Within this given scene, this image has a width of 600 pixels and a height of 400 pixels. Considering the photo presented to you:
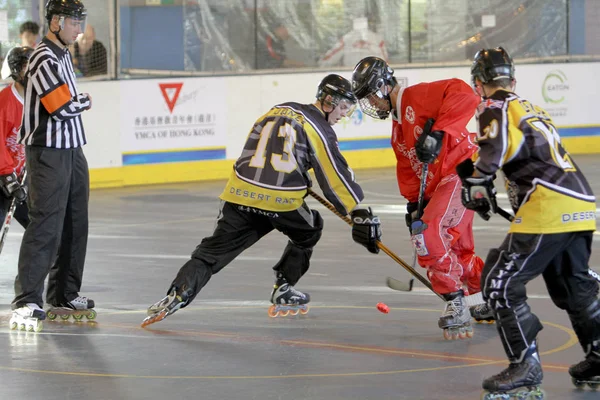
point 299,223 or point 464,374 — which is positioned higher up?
point 299,223

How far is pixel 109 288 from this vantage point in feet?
25.7

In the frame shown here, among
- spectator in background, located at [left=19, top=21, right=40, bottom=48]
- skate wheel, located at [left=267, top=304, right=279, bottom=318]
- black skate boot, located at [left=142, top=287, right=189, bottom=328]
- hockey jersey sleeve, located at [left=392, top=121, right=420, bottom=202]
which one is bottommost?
skate wheel, located at [left=267, top=304, right=279, bottom=318]

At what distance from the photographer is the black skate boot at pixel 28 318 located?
654 cm

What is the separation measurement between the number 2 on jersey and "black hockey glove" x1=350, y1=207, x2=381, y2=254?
462mm

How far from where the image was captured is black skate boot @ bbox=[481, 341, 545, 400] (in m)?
5.03

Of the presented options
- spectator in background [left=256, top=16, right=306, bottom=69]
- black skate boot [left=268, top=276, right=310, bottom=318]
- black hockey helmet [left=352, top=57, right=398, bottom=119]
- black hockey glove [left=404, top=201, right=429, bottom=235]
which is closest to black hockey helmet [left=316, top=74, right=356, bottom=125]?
black hockey helmet [left=352, top=57, right=398, bottom=119]

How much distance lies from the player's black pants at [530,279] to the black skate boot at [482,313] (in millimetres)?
1495

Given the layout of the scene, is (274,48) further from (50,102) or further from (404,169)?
(50,102)

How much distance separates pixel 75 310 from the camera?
22.4 feet

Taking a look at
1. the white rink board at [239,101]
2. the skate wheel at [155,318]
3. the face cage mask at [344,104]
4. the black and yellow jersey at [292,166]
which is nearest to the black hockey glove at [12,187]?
the skate wheel at [155,318]

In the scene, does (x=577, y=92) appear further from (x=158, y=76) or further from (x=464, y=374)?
(x=464, y=374)

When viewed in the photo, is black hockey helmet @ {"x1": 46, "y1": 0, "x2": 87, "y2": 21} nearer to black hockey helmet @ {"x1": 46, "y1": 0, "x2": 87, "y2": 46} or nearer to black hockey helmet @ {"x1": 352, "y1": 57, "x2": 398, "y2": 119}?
black hockey helmet @ {"x1": 46, "y1": 0, "x2": 87, "y2": 46}

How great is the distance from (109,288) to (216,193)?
5.33m

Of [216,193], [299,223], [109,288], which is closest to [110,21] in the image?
[216,193]
